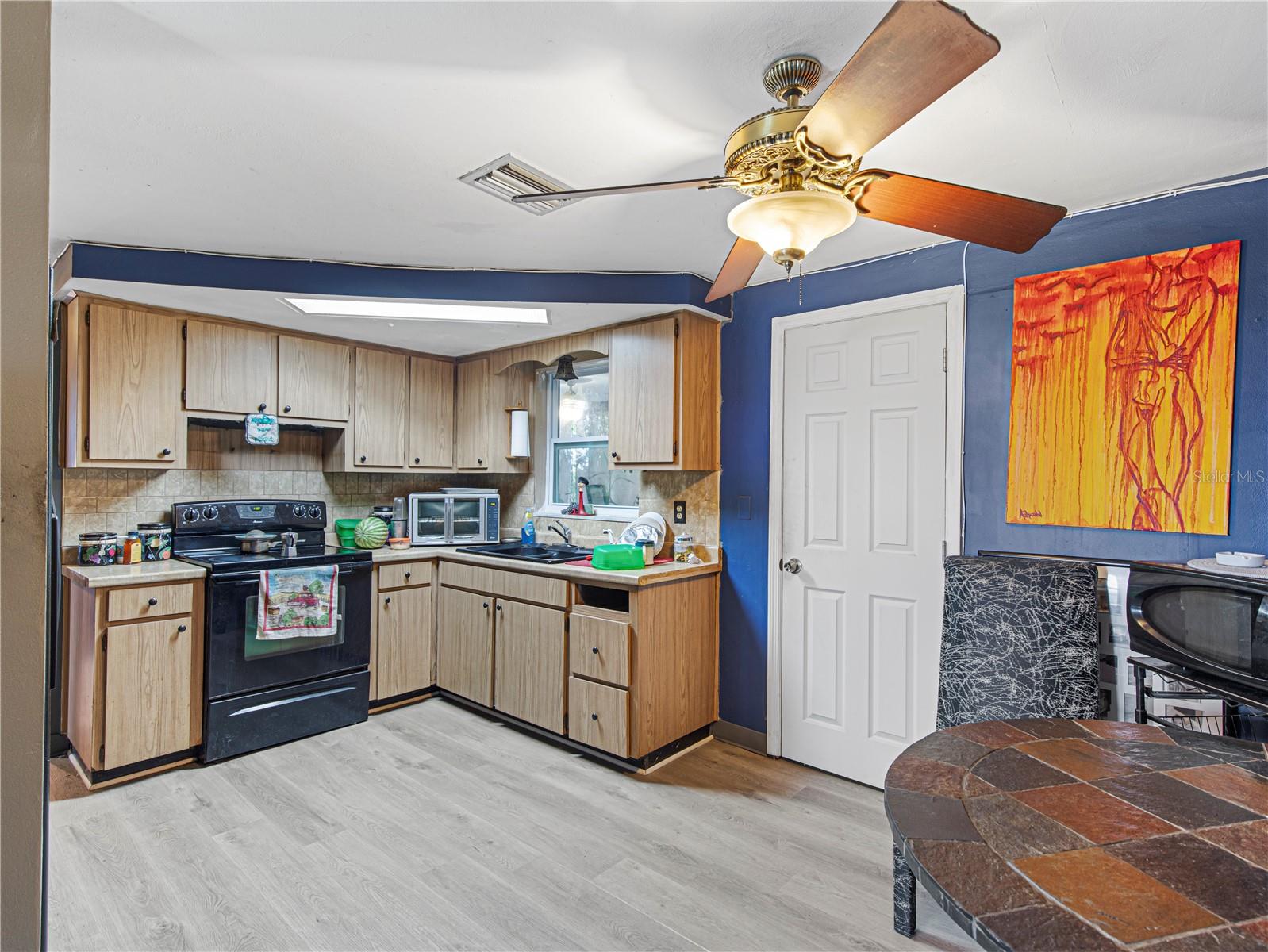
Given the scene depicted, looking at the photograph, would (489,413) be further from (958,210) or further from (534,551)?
(958,210)

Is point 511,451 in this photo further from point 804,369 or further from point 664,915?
point 664,915

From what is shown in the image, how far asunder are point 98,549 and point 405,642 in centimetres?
151

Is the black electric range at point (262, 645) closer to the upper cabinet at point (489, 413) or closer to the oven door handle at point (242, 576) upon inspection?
the oven door handle at point (242, 576)

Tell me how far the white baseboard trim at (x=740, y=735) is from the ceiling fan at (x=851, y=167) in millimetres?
2408

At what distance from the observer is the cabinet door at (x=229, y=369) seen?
3.28 meters

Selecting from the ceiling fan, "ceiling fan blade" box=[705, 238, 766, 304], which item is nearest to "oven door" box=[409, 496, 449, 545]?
"ceiling fan blade" box=[705, 238, 766, 304]

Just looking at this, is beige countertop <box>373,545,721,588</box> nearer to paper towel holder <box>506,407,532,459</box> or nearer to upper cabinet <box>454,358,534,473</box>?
upper cabinet <box>454,358,534,473</box>

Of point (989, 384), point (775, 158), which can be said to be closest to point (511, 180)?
point (775, 158)

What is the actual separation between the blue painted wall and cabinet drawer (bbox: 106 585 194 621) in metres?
2.54

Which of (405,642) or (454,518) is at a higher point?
(454,518)

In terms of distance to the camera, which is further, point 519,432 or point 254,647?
point 519,432

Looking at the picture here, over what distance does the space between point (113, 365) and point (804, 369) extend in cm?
320

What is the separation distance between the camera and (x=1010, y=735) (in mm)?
1444

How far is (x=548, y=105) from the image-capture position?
5.48 feet
